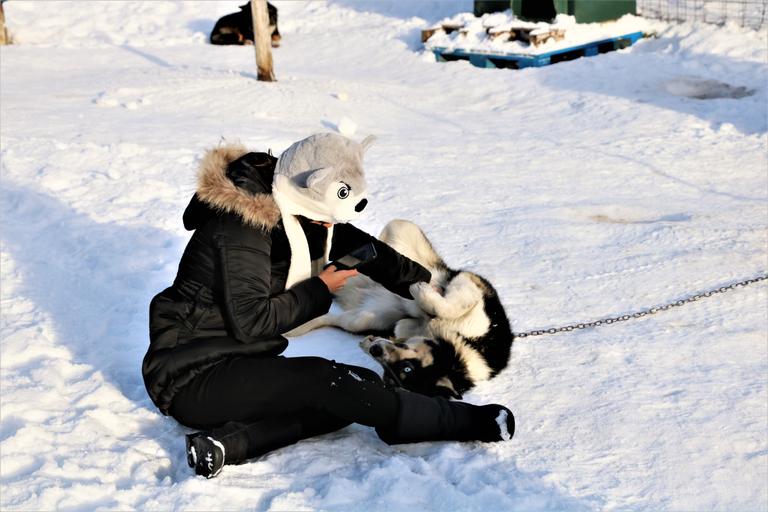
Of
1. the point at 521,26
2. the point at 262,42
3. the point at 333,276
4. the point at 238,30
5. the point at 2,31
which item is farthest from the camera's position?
the point at 238,30

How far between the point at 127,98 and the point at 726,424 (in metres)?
6.40

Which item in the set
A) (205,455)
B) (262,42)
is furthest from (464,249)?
(262,42)

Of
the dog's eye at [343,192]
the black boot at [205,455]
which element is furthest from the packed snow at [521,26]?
the black boot at [205,455]

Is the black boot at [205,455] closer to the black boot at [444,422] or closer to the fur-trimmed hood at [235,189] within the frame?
the black boot at [444,422]

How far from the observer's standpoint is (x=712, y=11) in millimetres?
10516

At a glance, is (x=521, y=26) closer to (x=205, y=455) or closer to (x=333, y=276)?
(x=333, y=276)

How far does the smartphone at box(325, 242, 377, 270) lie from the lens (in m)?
3.09

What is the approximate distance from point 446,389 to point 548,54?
7.28 metres

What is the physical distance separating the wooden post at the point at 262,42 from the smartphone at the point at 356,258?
598 cm

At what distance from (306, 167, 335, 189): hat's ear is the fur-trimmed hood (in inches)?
6.6

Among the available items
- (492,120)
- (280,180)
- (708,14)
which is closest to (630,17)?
(708,14)

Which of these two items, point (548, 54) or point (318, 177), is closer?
point (318, 177)

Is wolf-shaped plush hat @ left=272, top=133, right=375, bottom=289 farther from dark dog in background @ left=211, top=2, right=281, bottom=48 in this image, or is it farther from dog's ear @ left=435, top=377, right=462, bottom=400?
dark dog in background @ left=211, top=2, right=281, bottom=48

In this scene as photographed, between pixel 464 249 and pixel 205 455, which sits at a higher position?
pixel 205 455
